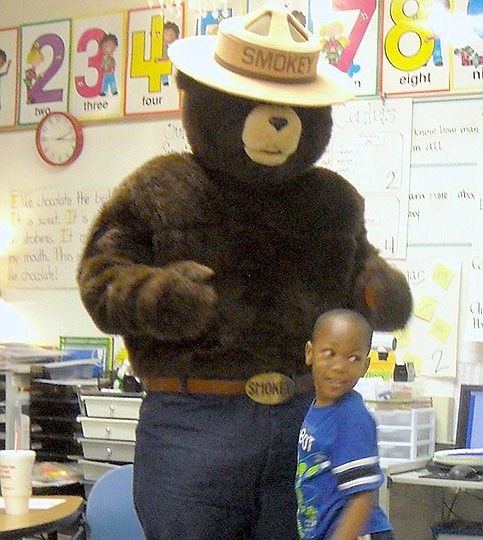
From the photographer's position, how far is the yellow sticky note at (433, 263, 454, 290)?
9.43ft

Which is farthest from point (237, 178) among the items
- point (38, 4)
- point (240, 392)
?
point (38, 4)

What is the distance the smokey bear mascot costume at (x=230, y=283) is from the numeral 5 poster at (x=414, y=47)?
1517mm

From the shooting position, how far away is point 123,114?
3.47 m

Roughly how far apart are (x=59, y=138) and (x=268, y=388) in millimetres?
2386

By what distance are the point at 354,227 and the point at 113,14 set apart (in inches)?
89.5

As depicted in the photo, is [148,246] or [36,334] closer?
[148,246]

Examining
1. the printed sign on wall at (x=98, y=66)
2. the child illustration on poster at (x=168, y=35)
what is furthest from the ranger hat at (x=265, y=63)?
the printed sign on wall at (x=98, y=66)

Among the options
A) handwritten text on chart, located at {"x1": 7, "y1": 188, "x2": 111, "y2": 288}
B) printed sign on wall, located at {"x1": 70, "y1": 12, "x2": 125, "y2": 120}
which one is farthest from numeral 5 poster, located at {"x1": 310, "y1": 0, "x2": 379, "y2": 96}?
handwritten text on chart, located at {"x1": 7, "y1": 188, "x2": 111, "y2": 288}

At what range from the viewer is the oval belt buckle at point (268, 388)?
56.2 inches

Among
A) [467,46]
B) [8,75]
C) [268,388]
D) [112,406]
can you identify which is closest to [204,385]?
[268,388]

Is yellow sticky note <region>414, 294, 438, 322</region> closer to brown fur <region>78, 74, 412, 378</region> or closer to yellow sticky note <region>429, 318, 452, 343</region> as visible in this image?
yellow sticky note <region>429, 318, 452, 343</region>

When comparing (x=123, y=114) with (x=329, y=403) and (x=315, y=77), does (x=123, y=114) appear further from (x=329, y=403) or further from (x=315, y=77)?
(x=329, y=403)

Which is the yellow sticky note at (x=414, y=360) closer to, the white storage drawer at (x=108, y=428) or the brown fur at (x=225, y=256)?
the white storage drawer at (x=108, y=428)

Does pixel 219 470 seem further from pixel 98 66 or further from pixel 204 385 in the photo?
pixel 98 66
